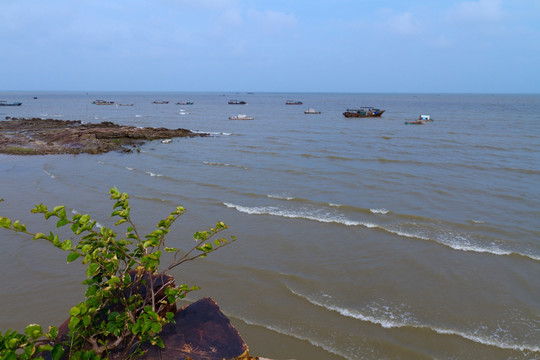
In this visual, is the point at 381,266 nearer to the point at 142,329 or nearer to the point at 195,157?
the point at 142,329

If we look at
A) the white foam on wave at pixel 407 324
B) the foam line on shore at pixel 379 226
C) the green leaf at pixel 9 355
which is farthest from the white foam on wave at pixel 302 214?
the green leaf at pixel 9 355

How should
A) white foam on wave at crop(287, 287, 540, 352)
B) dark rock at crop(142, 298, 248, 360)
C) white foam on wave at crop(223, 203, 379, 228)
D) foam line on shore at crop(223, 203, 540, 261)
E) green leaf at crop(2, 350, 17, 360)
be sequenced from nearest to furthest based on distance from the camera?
green leaf at crop(2, 350, 17, 360), dark rock at crop(142, 298, 248, 360), white foam on wave at crop(287, 287, 540, 352), foam line on shore at crop(223, 203, 540, 261), white foam on wave at crop(223, 203, 379, 228)

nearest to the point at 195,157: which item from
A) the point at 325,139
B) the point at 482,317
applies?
the point at 325,139

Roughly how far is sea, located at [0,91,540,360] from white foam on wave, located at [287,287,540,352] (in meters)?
0.03

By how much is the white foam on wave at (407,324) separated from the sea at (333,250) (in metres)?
0.03

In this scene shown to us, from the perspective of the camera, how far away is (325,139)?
3134 cm

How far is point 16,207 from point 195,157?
39.3 feet

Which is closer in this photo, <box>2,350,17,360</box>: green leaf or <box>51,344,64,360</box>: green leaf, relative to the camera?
<box>2,350,17,360</box>: green leaf

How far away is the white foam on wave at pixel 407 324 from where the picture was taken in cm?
579

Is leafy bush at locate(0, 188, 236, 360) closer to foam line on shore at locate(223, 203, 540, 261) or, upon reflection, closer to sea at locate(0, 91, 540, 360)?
sea at locate(0, 91, 540, 360)

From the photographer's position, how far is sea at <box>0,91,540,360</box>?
6098mm

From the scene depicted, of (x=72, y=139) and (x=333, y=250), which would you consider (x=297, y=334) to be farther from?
(x=72, y=139)

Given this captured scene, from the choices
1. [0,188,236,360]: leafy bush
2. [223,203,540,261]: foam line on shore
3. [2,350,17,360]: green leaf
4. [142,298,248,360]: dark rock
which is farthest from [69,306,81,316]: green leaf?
[223,203,540,261]: foam line on shore

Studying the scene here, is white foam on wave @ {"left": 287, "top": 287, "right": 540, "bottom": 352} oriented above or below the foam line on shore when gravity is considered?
below
